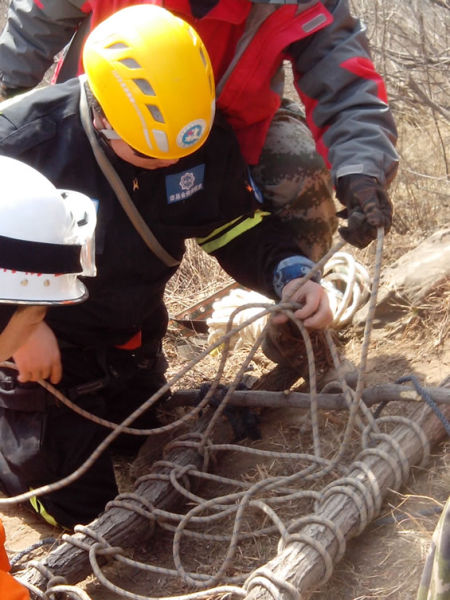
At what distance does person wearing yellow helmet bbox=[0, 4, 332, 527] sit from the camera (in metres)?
2.59

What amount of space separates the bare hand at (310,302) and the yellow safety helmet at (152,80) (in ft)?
2.23

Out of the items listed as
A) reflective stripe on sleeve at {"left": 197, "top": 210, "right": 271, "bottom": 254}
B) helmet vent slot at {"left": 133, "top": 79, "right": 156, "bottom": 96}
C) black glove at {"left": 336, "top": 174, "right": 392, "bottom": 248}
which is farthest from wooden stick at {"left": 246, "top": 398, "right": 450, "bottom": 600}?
helmet vent slot at {"left": 133, "top": 79, "right": 156, "bottom": 96}

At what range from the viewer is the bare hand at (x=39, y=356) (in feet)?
9.56

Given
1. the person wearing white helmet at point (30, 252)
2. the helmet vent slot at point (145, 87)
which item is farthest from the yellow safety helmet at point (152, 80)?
the person wearing white helmet at point (30, 252)

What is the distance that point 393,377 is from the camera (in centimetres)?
340

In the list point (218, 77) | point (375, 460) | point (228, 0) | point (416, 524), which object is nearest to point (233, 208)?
point (218, 77)

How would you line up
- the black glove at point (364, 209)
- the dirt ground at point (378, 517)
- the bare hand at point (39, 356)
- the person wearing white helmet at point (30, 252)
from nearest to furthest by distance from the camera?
the person wearing white helmet at point (30, 252) < the dirt ground at point (378, 517) < the black glove at point (364, 209) < the bare hand at point (39, 356)

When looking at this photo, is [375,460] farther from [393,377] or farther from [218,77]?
[218,77]

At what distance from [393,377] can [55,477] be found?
4.91 ft

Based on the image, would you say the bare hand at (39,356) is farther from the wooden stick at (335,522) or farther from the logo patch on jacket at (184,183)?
the wooden stick at (335,522)

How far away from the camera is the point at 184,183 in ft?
10.1

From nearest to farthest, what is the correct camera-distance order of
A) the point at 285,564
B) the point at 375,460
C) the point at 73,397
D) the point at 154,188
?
the point at 285,564, the point at 375,460, the point at 154,188, the point at 73,397

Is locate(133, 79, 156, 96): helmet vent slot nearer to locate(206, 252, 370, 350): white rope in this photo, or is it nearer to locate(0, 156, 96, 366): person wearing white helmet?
locate(0, 156, 96, 366): person wearing white helmet

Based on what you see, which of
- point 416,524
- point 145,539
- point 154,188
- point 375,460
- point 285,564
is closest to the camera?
point 285,564
